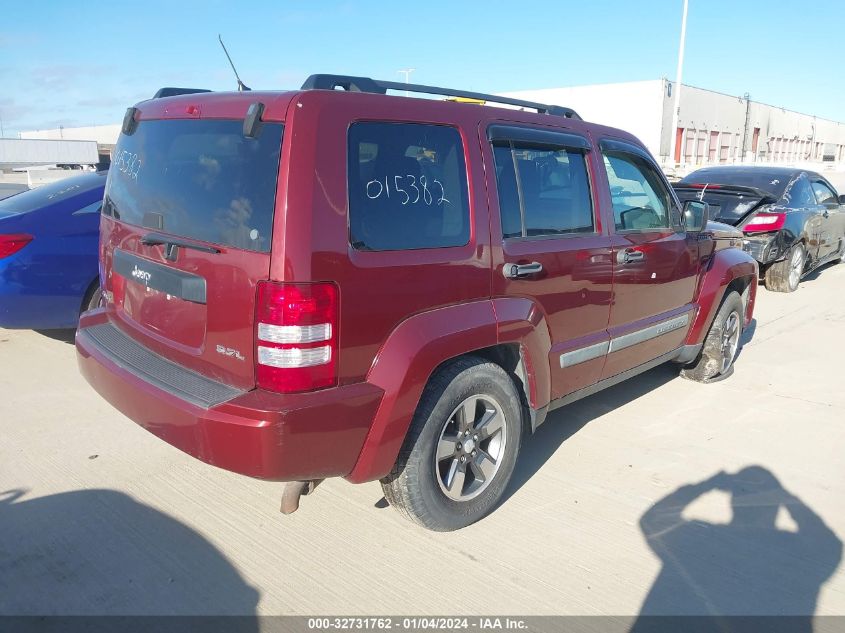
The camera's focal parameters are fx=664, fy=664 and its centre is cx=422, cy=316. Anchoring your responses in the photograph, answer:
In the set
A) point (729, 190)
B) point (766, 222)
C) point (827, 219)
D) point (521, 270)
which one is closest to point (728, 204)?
point (729, 190)

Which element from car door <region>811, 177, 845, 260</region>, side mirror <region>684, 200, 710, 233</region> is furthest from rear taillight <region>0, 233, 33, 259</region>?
car door <region>811, 177, 845, 260</region>

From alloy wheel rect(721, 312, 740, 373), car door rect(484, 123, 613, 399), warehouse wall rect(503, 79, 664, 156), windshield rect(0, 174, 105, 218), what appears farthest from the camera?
warehouse wall rect(503, 79, 664, 156)

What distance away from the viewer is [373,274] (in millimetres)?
2572

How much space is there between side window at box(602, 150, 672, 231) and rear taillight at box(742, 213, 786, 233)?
4978 mm

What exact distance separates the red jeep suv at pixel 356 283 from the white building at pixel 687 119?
79.5ft

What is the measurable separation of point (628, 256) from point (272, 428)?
245 cm

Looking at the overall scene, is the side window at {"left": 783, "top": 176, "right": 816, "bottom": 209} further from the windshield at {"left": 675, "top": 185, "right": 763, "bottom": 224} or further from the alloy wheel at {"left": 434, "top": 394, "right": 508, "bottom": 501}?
the alloy wheel at {"left": 434, "top": 394, "right": 508, "bottom": 501}

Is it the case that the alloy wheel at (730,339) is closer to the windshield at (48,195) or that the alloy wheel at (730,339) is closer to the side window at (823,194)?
the windshield at (48,195)

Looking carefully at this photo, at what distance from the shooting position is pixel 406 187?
2777mm

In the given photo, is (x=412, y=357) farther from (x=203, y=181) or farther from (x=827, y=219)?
(x=827, y=219)

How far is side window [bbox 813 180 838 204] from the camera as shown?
9930 mm

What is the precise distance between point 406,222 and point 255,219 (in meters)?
0.62

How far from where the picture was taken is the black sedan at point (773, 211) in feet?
28.6

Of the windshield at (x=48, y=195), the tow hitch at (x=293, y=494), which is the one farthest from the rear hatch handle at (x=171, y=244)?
the windshield at (x=48, y=195)
